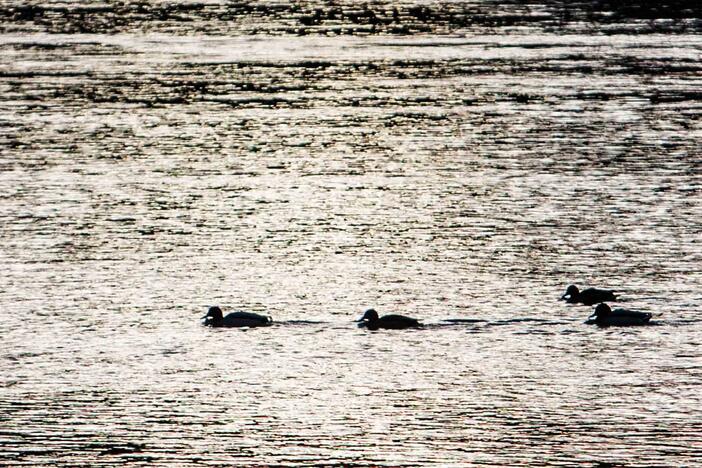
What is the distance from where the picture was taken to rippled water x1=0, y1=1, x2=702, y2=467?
33125mm

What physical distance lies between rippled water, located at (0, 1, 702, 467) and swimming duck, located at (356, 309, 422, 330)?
45cm

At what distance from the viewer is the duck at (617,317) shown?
4031 cm

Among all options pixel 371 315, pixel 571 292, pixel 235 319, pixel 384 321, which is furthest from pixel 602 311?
pixel 235 319

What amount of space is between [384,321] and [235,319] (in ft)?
13.5

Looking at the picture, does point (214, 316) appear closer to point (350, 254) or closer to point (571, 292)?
point (350, 254)

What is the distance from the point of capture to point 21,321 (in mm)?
41375

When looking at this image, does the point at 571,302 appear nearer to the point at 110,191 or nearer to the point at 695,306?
the point at 695,306

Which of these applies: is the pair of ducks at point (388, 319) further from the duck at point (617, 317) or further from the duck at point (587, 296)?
the duck at point (587, 296)

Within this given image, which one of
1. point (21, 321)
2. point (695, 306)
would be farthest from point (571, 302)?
point (21, 321)

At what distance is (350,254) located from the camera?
50281 millimetres

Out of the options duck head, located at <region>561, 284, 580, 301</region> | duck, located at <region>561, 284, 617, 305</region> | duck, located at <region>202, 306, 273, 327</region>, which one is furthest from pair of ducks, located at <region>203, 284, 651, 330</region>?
duck head, located at <region>561, 284, 580, 301</region>

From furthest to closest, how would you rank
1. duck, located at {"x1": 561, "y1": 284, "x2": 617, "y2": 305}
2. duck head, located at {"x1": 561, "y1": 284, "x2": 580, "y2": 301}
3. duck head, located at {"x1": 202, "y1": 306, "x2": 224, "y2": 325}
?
duck head, located at {"x1": 561, "y1": 284, "x2": 580, "y2": 301} → duck, located at {"x1": 561, "y1": 284, "x2": 617, "y2": 305} → duck head, located at {"x1": 202, "y1": 306, "x2": 224, "y2": 325}

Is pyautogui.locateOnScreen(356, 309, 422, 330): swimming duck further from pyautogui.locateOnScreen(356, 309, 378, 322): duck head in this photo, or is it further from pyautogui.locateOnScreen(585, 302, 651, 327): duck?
pyautogui.locateOnScreen(585, 302, 651, 327): duck

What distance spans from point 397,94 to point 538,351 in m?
50.2
